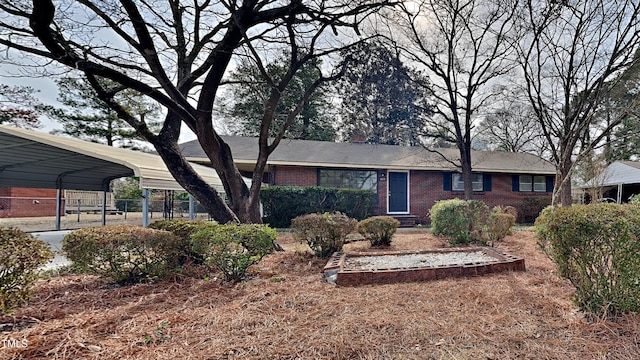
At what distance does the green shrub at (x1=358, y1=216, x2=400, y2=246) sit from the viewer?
714cm

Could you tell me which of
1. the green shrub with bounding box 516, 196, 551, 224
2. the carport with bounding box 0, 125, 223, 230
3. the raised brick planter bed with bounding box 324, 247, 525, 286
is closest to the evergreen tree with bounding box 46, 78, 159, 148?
the carport with bounding box 0, 125, 223, 230

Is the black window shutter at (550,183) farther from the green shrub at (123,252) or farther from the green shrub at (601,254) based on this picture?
the green shrub at (123,252)

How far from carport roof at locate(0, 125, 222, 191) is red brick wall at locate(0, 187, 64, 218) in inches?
226

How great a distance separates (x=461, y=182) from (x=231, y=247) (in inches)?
518

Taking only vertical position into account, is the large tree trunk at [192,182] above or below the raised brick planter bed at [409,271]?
above

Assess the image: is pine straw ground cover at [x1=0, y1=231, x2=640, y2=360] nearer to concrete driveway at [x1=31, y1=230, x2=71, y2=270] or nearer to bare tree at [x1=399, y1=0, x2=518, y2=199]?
concrete driveway at [x1=31, y1=230, x2=71, y2=270]

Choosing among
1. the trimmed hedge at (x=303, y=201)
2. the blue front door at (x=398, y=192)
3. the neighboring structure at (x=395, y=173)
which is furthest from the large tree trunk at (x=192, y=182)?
the blue front door at (x=398, y=192)

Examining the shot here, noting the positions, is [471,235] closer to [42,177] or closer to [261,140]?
[261,140]

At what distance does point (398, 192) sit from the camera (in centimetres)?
1405

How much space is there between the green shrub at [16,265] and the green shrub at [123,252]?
0.69m

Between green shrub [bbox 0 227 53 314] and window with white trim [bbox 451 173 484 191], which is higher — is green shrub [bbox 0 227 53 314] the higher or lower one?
the lower one

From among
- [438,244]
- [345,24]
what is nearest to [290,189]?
[438,244]

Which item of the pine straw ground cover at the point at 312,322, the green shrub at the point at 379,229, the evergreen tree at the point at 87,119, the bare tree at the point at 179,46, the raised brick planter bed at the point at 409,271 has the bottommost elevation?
the pine straw ground cover at the point at 312,322

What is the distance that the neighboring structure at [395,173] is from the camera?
13.0 m
